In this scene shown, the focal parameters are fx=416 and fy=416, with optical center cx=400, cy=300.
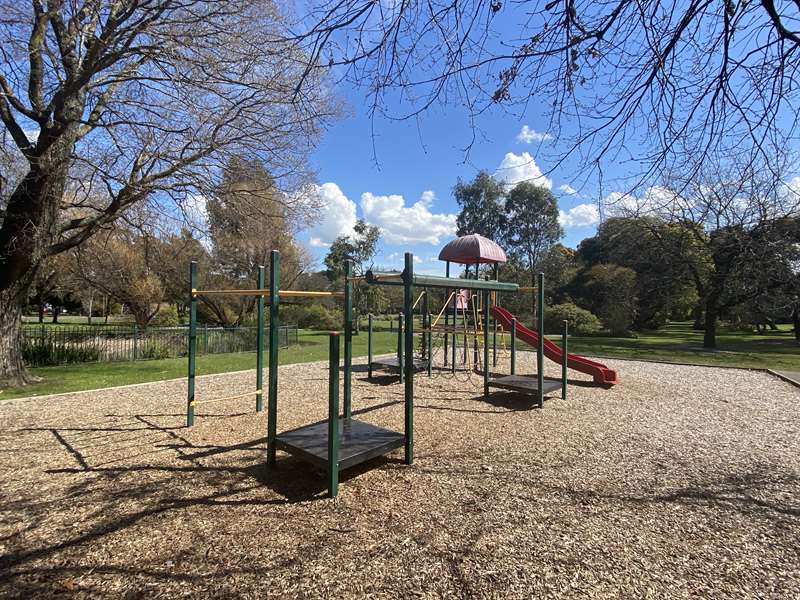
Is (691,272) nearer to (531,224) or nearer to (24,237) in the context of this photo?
(531,224)

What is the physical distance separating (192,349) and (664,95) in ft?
17.1

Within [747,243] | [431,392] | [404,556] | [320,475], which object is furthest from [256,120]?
[747,243]

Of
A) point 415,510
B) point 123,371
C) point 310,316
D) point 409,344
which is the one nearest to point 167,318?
point 310,316

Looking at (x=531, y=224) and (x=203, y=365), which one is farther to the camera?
(x=531, y=224)

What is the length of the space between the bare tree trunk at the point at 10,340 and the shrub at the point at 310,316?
16.1 metres

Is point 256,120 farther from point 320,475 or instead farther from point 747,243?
point 747,243

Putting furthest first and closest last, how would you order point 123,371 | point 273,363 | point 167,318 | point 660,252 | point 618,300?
point 618,300 → point 167,318 → point 660,252 → point 123,371 → point 273,363

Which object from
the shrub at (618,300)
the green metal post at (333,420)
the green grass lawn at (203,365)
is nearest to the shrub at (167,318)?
the green grass lawn at (203,365)

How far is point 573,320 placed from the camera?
75.3 ft

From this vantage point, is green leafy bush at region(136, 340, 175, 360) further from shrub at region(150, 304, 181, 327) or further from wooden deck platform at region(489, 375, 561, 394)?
wooden deck platform at region(489, 375, 561, 394)

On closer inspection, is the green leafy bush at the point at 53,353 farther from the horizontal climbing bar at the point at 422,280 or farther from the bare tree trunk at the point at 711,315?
the bare tree trunk at the point at 711,315

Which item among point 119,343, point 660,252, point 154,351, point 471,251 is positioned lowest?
point 154,351

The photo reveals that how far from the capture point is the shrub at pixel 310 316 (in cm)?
2401

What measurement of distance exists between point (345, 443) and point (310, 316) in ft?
71.4
